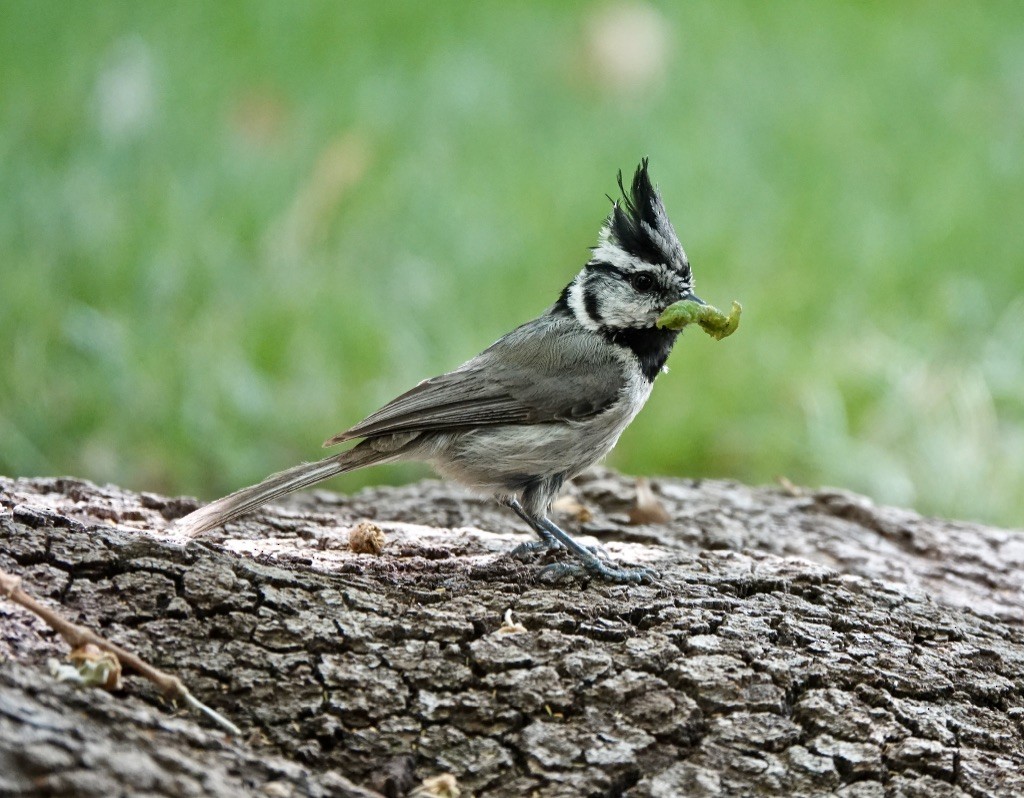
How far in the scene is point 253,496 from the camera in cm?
394

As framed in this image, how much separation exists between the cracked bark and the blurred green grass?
109 inches

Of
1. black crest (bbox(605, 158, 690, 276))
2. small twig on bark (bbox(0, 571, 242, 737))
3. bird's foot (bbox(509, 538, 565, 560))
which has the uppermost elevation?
black crest (bbox(605, 158, 690, 276))

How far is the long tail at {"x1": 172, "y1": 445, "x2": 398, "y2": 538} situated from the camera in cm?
388

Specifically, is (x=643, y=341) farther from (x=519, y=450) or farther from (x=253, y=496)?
(x=253, y=496)

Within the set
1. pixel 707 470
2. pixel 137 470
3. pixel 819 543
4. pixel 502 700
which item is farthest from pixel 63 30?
pixel 502 700

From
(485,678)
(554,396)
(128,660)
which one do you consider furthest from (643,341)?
(128,660)

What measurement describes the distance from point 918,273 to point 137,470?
16.6 feet

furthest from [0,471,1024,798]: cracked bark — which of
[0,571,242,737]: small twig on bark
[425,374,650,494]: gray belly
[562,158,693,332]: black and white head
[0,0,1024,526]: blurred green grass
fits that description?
[0,0,1024,526]: blurred green grass

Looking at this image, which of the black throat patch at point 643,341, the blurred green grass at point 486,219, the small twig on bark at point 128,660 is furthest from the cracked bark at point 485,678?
the blurred green grass at point 486,219

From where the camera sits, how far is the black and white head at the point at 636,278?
441 cm

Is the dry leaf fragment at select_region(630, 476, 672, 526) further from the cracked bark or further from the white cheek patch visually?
the cracked bark

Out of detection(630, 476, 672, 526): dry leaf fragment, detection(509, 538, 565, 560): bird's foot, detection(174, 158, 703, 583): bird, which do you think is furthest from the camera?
detection(630, 476, 672, 526): dry leaf fragment

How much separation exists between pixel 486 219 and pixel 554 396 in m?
3.79

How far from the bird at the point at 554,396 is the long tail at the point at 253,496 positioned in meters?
0.02
